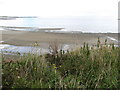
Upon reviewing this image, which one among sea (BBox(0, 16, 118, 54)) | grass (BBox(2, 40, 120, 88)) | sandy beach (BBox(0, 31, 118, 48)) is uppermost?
sea (BBox(0, 16, 118, 54))

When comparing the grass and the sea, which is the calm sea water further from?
the grass

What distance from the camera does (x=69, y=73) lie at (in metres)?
4.54

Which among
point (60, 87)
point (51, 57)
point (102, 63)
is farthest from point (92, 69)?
point (51, 57)

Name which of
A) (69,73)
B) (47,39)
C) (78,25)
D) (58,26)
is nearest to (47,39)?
(47,39)

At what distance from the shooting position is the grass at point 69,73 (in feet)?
12.3

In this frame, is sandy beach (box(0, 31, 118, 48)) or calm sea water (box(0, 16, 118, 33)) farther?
calm sea water (box(0, 16, 118, 33))

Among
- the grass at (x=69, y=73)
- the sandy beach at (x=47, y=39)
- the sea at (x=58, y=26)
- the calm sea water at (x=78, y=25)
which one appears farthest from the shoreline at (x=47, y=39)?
the grass at (x=69, y=73)

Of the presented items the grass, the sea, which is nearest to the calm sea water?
the sea

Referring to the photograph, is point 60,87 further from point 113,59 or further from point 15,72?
point 113,59

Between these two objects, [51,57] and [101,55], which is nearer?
[101,55]

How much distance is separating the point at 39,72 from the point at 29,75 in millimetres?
258

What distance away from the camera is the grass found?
3.76 m

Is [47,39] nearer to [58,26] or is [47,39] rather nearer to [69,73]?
[69,73]

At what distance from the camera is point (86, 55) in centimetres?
536
